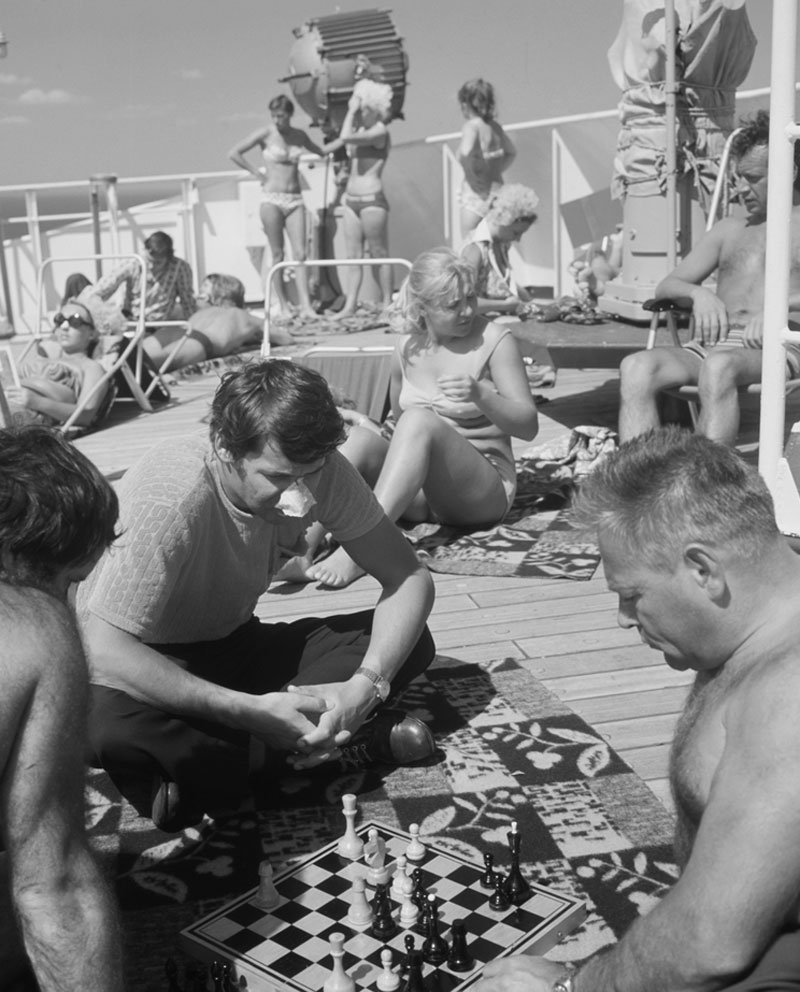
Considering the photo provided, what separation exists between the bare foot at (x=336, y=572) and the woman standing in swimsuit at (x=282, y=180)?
6.28m

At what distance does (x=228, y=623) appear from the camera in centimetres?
264

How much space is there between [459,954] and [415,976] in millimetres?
89

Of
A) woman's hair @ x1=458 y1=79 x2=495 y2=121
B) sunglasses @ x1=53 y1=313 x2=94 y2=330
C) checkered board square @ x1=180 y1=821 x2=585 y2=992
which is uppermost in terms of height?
woman's hair @ x1=458 y1=79 x2=495 y2=121

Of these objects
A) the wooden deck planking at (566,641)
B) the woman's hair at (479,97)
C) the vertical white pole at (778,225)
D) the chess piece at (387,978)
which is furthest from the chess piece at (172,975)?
the woman's hair at (479,97)

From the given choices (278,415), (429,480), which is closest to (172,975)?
(278,415)

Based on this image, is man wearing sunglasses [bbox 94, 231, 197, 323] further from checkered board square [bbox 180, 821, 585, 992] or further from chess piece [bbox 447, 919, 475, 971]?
chess piece [bbox 447, 919, 475, 971]

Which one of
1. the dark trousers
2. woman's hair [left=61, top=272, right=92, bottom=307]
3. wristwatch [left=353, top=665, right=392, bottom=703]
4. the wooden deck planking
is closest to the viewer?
the dark trousers

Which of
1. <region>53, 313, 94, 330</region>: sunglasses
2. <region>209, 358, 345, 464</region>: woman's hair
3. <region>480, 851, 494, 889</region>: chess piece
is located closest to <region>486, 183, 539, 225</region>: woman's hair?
<region>53, 313, 94, 330</region>: sunglasses

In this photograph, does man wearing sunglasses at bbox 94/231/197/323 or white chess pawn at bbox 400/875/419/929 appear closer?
white chess pawn at bbox 400/875/419/929

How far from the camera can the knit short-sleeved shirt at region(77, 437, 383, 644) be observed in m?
2.29

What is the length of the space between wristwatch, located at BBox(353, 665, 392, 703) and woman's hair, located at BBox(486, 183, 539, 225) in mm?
4568

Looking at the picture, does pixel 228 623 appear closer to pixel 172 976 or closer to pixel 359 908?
pixel 359 908

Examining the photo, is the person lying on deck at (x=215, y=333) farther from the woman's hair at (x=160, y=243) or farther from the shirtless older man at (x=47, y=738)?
the shirtless older man at (x=47, y=738)

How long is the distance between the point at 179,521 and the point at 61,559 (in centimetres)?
82
